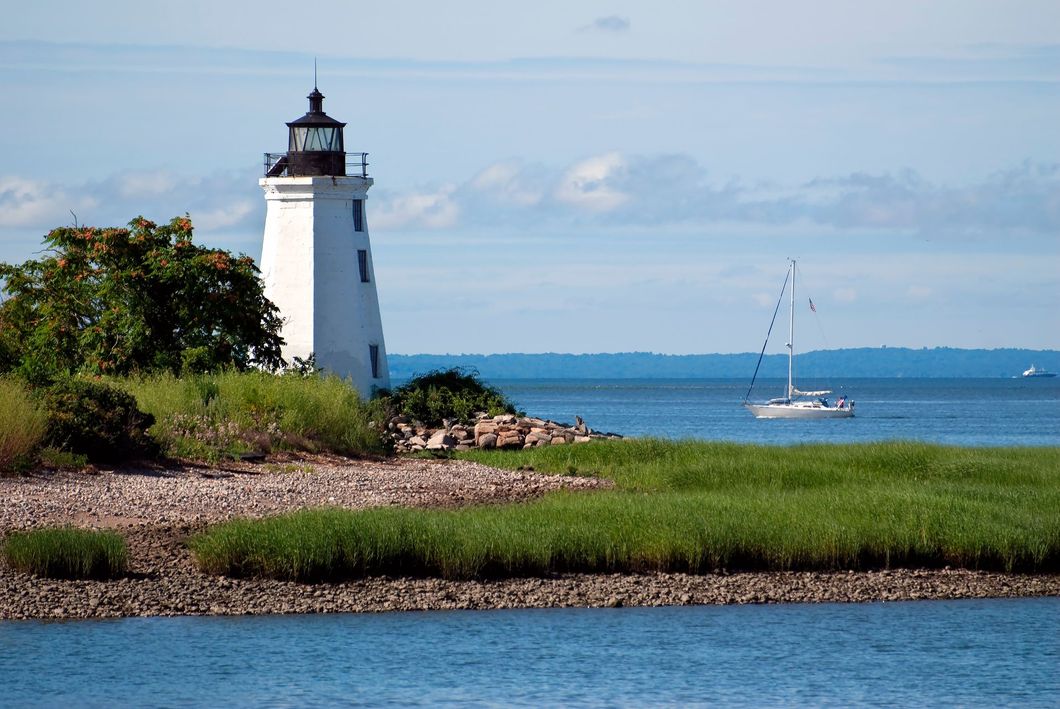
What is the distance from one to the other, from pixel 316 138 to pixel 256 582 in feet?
73.7

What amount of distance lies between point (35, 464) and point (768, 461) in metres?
14.5

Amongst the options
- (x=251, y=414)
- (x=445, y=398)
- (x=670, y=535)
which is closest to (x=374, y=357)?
(x=445, y=398)

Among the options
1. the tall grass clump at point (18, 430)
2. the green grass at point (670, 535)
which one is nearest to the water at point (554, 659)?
the green grass at point (670, 535)

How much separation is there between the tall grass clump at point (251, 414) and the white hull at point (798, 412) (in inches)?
2409

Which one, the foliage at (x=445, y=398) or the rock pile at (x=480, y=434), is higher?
the foliage at (x=445, y=398)

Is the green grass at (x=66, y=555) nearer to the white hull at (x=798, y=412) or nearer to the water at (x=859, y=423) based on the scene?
the water at (x=859, y=423)

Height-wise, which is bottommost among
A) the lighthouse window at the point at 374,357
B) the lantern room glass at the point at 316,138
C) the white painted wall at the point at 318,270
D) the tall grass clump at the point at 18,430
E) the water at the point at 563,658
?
the water at the point at 563,658

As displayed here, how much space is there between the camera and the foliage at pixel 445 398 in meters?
41.3

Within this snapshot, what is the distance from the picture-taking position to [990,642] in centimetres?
1911

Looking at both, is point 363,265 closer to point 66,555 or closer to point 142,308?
point 142,308

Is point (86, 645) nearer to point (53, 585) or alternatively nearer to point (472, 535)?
point (53, 585)

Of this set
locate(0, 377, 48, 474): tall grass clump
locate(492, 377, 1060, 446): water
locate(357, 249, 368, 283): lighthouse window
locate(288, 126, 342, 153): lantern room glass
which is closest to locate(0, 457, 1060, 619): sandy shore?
locate(0, 377, 48, 474): tall grass clump

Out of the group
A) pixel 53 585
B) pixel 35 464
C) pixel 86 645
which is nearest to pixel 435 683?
pixel 86 645

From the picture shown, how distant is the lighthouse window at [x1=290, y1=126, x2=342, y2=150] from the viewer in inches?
1587
